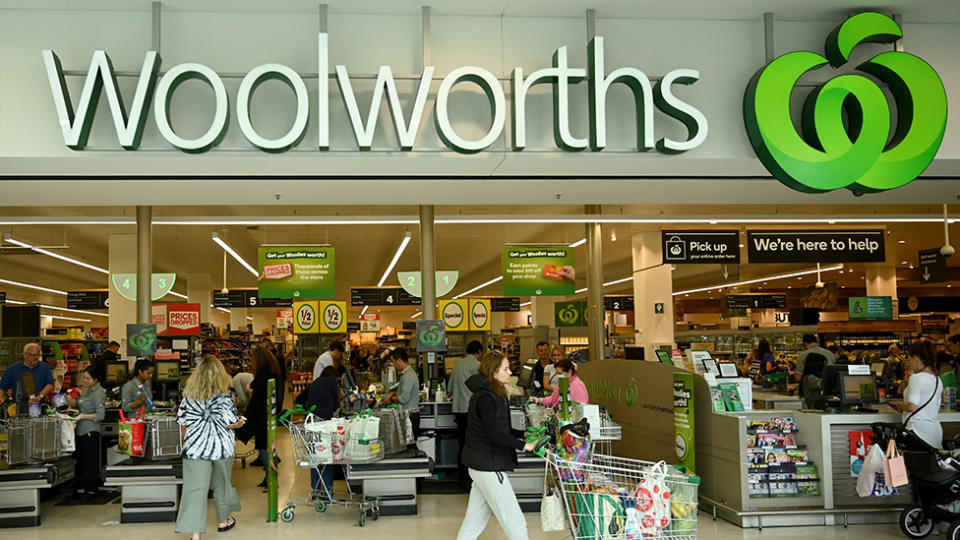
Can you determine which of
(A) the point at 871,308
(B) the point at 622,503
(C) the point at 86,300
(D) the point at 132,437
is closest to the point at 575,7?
(B) the point at 622,503

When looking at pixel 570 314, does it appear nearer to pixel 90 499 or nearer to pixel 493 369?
pixel 90 499

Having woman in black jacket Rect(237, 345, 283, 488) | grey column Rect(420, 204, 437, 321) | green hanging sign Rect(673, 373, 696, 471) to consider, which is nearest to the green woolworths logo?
green hanging sign Rect(673, 373, 696, 471)

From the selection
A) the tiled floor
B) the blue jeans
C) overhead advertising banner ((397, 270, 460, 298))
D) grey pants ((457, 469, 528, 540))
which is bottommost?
the tiled floor

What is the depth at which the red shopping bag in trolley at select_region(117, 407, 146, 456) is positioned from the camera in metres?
7.57

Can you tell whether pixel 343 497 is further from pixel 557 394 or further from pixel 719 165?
pixel 719 165

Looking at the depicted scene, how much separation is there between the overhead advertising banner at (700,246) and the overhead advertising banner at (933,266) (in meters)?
5.85

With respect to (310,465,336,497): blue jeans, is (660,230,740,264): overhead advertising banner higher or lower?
higher

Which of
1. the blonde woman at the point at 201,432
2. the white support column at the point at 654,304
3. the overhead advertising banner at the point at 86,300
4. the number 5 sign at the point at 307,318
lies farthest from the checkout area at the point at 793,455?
the overhead advertising banner at the point at 86,300

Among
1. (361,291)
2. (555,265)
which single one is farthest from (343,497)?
(361,291)

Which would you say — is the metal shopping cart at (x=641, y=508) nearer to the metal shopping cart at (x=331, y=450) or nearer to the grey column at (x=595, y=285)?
the metal shopping cart at (x=331, y=450)

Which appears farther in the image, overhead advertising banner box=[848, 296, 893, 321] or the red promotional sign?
overhead advertising banner box=[848, 296, 893, 321]

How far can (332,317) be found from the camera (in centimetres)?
1742

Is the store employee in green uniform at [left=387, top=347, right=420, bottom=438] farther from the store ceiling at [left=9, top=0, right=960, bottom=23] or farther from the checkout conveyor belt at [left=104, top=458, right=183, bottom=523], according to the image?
the store ceiling at [left=9, top=0, right=960, bottom=23]

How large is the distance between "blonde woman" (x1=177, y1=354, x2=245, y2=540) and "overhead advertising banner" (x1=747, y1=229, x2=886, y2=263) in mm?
7988
